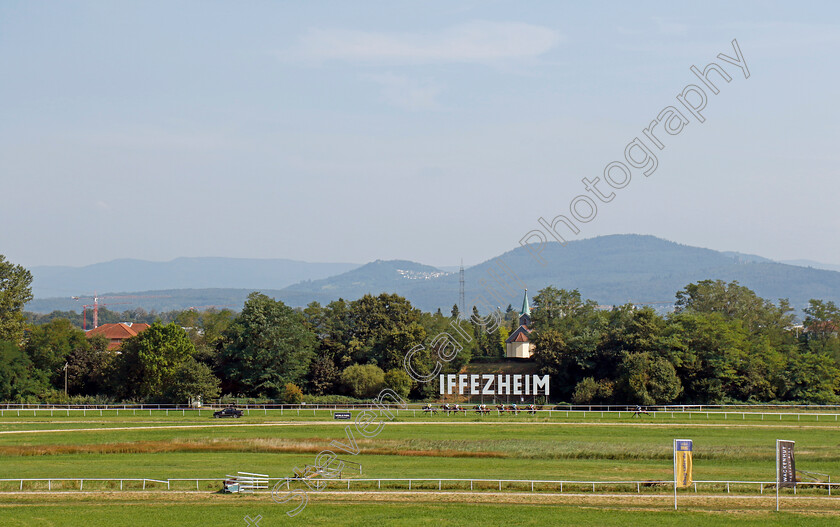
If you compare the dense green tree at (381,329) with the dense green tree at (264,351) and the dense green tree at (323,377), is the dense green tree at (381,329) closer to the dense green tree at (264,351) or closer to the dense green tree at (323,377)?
the dense green tree at (323,377)

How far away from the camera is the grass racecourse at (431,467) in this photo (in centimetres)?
3294

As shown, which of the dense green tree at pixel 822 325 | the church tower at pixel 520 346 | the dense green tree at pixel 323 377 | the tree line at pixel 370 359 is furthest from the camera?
the church tower at pixel 520 346

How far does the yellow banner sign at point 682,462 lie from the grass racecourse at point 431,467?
1.13m

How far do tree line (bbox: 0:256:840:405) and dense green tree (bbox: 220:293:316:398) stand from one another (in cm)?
16

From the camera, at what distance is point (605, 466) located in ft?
145

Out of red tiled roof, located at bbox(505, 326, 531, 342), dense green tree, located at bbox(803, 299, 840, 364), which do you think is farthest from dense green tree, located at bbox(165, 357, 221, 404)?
dense green tree, located at bbox(803, 299, 840, 364)

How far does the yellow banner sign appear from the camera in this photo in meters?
33.8

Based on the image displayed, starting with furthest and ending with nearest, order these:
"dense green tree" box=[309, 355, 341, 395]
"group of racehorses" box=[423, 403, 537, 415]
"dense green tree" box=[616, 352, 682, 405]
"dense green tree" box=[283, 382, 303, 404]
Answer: "dense green tree" box=[309, 355, 341, 395] < "dense green tree" box=[283, 382, 303, 404] < "dense green tree" box=[616, 352, 682, 405] < "group of racehorses" box=[423, 403, 537, 415]

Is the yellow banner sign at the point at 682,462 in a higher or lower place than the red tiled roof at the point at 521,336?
lower

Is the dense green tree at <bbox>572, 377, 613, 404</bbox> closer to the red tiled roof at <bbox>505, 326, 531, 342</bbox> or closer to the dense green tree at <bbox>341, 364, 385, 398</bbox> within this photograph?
the dense green tree at <bbox>341, 364, 385, 398</bbox>

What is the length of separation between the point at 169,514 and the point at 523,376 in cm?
6470

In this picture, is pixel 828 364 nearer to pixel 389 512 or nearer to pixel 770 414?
pixel 770 414

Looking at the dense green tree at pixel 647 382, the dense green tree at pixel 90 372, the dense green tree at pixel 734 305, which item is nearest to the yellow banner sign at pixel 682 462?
the dense green tree at pixel 647 382

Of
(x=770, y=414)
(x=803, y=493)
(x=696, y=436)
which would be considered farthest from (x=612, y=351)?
(x=803, y=493)
